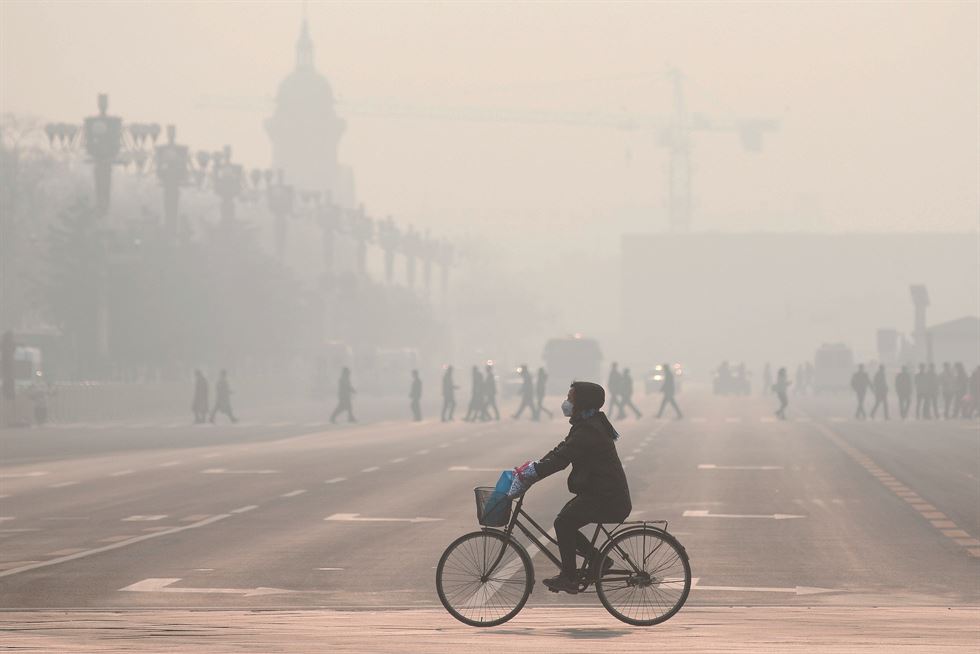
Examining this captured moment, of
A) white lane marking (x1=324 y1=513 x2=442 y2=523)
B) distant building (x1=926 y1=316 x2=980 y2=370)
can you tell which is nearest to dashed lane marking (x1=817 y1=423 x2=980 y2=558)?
white lane marking (x1=324 y1=513 x2=442 y2=523)

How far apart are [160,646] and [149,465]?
24.6 meters

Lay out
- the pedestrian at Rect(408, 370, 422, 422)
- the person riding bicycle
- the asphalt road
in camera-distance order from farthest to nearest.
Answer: the pedestrian at Rect(408, 370, 422, 422)
the asphalt road
the person riding bicycle

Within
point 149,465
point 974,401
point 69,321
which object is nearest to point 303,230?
point 69,321

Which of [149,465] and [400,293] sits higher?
[400,293]

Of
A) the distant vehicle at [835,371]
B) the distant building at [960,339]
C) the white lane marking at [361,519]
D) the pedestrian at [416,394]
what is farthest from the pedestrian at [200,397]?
the distant vehicle at [835,371]

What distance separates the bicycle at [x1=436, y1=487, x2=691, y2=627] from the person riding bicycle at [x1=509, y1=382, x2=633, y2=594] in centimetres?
10

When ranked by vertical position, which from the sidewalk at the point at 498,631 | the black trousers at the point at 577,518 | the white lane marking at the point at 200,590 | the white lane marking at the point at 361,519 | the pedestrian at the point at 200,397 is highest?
the pedestrian at the point at 200,397

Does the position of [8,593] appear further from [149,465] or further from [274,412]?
[274,412]

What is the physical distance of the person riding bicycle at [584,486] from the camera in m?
11.7

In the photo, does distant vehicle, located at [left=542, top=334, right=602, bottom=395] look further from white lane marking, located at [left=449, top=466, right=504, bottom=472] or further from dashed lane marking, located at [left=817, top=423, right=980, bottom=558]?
white lane marking, located at [left=449, top=466, right=504, bottom=472]

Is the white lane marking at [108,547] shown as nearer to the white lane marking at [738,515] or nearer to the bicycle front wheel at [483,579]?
the white lane marking at [738,515]

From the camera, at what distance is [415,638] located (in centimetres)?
1119

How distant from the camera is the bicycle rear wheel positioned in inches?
465

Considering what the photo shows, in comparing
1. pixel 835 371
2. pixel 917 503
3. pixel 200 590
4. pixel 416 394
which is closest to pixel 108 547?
pixel 200 590
